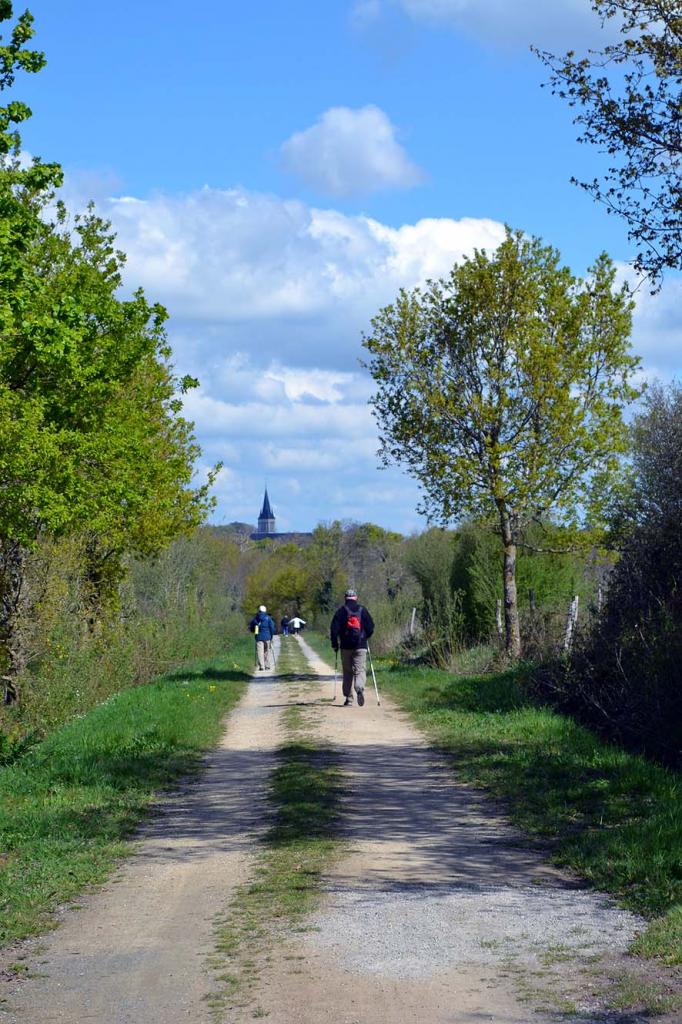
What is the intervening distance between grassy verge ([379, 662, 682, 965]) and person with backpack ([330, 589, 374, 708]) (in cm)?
223

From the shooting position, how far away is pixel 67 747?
15.7 metres

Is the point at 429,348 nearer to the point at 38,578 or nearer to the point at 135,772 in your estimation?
the point at 38,578

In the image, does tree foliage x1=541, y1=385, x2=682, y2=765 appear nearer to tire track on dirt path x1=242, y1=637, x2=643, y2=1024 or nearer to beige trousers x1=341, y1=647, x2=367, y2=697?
tire track on dirt path x1=242, y1=637, x2=643, y2=1024

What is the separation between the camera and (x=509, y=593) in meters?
26.0

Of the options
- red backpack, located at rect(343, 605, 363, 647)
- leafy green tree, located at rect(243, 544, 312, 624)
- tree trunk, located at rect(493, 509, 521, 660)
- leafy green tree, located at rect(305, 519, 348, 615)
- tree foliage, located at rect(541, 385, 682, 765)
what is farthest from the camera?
leafy green tree, located at rect(243, 544, 312, 624)

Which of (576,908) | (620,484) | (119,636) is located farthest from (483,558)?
(576,908)

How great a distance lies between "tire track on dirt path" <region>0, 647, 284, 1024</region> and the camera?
19.8ft

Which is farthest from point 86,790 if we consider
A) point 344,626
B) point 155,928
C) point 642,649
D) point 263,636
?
point 263,636

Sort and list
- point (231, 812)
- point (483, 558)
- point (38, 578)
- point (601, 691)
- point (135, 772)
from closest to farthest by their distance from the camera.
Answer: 1. point (231, 812)
2. point (135, 772)
3. point (601, 691)
4. point (38, 578)
5. point (483, 558)

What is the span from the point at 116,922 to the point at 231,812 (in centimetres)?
383

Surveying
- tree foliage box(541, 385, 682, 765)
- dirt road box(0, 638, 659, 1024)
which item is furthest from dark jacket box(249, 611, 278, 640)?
dirt road box(0, 638, 659, 1024)

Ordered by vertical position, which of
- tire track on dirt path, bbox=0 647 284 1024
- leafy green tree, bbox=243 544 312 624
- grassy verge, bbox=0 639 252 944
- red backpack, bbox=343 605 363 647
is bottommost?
tire track on dirt path, bbox=0 647 284 1024

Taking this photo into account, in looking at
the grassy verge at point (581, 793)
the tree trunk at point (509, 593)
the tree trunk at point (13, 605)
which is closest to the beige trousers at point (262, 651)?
the tree trunk at point (509, 593)

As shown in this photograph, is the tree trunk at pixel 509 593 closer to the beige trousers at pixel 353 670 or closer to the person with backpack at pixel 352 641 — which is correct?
the person with backpack at pixel 352 641
